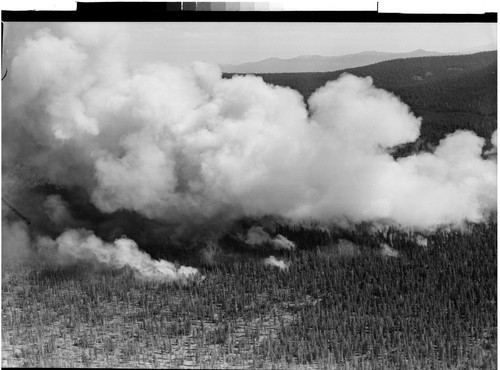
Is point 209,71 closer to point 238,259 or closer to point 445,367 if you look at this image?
point 238,259

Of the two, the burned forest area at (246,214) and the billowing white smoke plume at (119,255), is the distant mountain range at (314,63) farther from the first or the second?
the billowing white smoke plume at (119,255)

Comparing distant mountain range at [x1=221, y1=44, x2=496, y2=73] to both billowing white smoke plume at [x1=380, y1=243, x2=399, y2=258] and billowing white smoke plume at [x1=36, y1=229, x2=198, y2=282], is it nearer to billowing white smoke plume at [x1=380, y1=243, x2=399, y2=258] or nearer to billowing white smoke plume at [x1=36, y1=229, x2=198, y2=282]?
billowing white smoke plume at [x1=380, y1=243, x2=399, y2=258]

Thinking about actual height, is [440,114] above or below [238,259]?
above

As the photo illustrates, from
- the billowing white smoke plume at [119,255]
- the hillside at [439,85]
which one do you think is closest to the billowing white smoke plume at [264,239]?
the billowing white smoke plume at [119,255]

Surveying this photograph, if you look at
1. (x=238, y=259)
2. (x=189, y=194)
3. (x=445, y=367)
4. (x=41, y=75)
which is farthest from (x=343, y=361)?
(x=41, y=75)

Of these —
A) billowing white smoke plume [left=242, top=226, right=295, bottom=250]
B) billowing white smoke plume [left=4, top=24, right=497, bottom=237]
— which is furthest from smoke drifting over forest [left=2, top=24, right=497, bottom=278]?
billowing white smoke plume [left=242, top=226, right=295, bottom=250]
